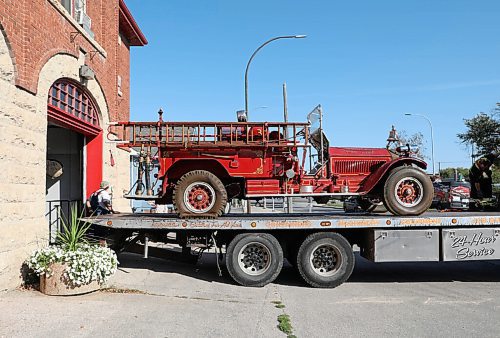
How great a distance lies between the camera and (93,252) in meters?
6.81

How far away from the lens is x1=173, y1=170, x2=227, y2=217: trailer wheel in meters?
7.89

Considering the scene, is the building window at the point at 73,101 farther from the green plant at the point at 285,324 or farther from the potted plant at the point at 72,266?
the green plant at the point at 285,324

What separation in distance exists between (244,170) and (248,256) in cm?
161

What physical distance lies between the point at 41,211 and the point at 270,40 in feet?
31.6

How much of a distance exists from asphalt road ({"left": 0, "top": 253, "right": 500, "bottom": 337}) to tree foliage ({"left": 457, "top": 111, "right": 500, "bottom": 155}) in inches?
932

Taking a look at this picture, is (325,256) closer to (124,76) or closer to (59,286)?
(59,286)

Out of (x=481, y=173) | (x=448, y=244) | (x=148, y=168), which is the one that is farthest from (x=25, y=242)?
(x=481, y=173)

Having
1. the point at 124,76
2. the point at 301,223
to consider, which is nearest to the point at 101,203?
the point at 301,223

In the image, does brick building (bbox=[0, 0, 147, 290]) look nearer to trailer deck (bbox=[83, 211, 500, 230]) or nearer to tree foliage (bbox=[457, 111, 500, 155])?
trailer deck (bbox=[83, 211, 500, 230])

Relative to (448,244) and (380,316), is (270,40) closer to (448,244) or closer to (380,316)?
(448,244)

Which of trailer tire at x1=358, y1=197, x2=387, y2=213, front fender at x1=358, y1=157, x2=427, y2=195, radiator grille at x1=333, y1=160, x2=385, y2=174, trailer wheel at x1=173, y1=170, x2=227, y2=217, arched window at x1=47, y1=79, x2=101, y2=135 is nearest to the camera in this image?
trailer wheel at x1=173, y1=170, x2=227, y2=217

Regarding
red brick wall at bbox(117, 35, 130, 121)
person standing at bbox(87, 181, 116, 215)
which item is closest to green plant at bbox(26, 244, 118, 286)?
person standing at bbox(87, 181, 116, 215)

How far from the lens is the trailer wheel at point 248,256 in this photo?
754cm

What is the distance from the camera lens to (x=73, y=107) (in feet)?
32.1
